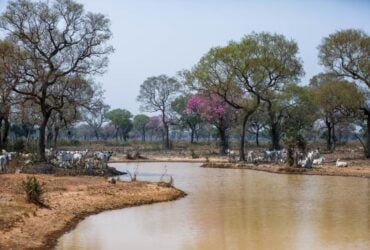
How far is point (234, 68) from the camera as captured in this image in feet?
142

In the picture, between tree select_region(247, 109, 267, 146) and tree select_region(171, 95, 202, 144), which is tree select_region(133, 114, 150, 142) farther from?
tree select_region(247, 109, 267, 146)

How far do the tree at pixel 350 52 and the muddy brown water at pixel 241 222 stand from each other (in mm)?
19219

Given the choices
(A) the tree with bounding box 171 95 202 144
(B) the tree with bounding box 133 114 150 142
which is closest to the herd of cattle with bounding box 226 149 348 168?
(A) the tree with bounding box 171 95 202 144

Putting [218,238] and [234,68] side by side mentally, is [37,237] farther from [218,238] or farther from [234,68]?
[234,68]

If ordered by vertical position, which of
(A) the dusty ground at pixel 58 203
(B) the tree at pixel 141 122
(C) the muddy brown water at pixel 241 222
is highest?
(B) the tree at pixel 141 122

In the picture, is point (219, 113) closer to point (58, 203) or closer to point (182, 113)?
point (182, 113)

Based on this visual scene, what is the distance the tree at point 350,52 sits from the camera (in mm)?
41594

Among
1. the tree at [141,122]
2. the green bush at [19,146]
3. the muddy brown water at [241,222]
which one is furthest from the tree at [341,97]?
the tree at [141,122]

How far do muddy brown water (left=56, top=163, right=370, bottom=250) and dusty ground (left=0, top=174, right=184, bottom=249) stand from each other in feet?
1.79

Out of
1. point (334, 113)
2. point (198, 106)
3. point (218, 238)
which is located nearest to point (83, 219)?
point (218, 238)

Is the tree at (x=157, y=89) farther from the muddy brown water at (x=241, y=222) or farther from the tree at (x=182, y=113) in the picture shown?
the muddy brown water at (x=241, y=222)

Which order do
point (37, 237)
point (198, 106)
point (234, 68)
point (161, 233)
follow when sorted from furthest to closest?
point (198, 106) → point (234, 68) → point (161, 233) → point (37, 237)

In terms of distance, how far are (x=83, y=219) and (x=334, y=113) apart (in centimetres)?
3974

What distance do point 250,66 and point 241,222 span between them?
1107 inches
